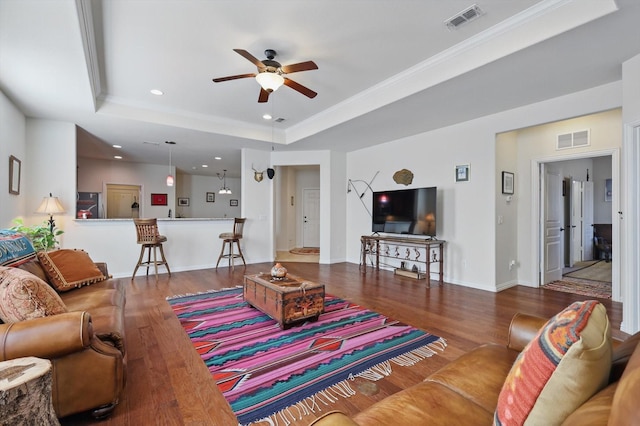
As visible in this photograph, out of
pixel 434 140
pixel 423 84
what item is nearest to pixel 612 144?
pixel 434 140

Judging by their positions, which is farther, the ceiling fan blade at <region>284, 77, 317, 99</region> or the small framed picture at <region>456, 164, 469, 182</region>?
the small framed picture at <region>456, 164, 469, 182</region>

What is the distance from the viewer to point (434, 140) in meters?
5.12

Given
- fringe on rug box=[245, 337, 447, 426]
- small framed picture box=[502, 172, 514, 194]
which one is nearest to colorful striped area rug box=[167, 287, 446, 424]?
fringe on rug box=[245, 337, 447, 426]

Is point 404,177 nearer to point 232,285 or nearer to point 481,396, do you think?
point 232,285

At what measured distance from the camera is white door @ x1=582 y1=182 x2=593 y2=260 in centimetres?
693

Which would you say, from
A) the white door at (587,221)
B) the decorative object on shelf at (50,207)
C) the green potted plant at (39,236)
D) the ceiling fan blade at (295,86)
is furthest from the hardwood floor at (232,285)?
the white door at (587,221)

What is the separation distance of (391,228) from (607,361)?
4742 mm

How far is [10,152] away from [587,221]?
11.1 m

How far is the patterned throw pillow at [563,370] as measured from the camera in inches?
29.2

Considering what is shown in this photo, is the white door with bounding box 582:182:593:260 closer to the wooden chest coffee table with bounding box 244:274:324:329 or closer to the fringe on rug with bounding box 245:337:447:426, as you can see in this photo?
the fringe on rug with bounding box 245:337:447:426

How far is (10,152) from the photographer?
381cm

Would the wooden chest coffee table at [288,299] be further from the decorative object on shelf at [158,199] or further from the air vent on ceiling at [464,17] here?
the decorative object on shelf at [158,199]

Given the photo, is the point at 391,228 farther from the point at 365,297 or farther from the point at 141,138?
the point at 141,138

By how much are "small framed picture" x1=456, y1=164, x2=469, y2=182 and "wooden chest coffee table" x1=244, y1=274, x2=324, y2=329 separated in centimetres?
308
